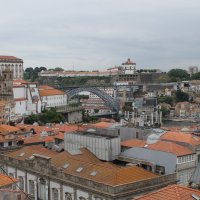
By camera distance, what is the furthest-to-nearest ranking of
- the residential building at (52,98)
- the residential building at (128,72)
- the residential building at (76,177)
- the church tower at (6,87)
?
the residential building at (128,72), the residential building at (52,98), the church tower at (6,87), the residential building at (76,177)

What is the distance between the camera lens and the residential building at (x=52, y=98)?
238ft

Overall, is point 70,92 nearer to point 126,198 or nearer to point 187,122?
point 187,122

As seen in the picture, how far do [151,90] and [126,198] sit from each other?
310ft

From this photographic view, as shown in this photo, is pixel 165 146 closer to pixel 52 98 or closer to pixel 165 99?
pixel 52 98

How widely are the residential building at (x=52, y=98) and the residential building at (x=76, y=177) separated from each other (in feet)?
158

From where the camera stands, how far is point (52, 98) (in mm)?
Result: 75438

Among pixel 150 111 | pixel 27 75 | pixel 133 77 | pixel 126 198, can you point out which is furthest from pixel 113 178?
pixel 27 75

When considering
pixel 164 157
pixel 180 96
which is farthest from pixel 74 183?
pixel 180 96

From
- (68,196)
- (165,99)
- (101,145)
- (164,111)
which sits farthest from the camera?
(165,99)

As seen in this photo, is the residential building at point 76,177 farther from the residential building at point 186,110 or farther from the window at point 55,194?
the residential building at point 186,110

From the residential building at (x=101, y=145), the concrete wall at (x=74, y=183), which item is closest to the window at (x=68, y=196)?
the concrete wall at (x=74, y=183)

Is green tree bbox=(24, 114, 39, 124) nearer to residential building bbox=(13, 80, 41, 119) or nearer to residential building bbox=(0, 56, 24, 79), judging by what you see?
residential building bbox=(13, 80, 41, 119)

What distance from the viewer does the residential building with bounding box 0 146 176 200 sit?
17.4 metres

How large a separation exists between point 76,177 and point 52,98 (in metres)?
57.4
